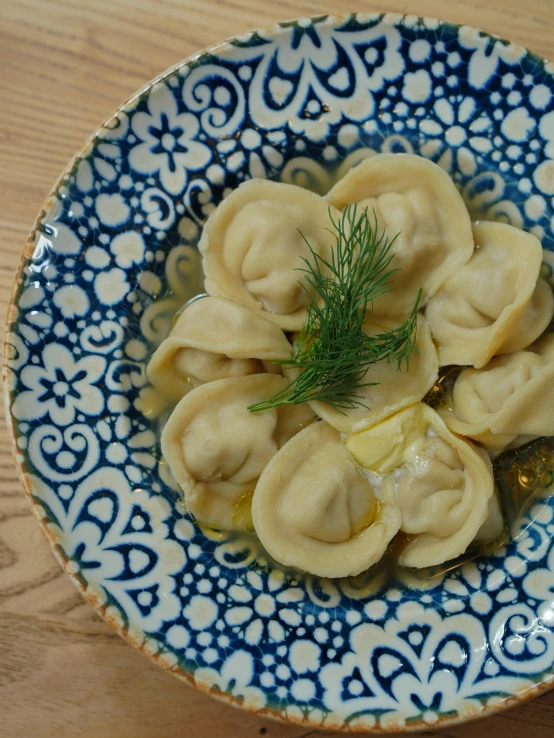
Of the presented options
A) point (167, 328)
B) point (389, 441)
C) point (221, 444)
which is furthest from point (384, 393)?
point (167, 328)

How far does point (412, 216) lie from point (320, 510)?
2.54 feet

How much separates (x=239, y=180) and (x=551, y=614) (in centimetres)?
124

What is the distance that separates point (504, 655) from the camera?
1289 mm

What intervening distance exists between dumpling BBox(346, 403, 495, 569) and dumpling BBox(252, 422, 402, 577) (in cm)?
4

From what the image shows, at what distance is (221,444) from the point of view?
1.51 meters

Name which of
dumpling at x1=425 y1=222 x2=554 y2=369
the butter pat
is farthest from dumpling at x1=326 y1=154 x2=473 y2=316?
the butter pat

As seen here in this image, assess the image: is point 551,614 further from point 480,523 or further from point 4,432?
point 4,432

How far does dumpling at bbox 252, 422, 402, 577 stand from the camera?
1.46 meters

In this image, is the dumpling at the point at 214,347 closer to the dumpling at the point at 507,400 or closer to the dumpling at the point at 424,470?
the dumpling at the point at 424,470

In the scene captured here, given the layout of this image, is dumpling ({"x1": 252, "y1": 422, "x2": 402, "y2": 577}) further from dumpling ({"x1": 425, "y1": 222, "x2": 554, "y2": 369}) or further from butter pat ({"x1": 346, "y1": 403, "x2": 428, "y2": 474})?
dumpling ({"x1": 425, "y1": 222, "x2": 554, "y2": 369})

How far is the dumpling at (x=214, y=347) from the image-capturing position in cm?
151

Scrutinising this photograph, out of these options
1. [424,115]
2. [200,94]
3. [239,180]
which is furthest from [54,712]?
[424,115]

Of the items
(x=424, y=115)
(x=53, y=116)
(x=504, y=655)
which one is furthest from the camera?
(x=53, y=116)

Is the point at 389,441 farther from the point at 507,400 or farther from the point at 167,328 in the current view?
the point at 167,328
